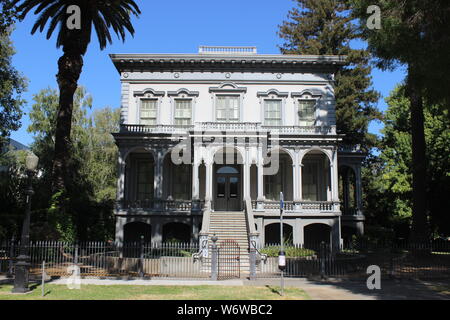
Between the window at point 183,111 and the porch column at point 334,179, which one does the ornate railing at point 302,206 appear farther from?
the window at point 183,111

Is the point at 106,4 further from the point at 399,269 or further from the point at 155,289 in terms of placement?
the point at 399,269

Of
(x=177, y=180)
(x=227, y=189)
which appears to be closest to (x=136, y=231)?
(x=177, y=180)

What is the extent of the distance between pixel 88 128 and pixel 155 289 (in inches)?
1385

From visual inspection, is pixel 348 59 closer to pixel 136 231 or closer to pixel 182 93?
pixel 182 93

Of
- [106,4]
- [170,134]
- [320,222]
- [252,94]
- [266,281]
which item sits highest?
[106,4]

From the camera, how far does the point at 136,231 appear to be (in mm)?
27656

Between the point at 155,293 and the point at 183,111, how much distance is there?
17718 mm

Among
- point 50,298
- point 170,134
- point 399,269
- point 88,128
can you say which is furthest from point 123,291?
point 88,128

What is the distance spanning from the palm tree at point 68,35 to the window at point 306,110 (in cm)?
1322

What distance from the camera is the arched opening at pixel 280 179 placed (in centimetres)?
2808

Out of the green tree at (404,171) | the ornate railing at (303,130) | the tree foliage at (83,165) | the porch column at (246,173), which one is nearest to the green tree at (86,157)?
the tree foliage at (83,165)

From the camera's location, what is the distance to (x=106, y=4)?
24797 millimetres

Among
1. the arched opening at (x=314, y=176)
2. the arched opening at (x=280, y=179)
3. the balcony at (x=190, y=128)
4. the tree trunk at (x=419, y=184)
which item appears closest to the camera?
the tree trunk at (x=419, y=184)

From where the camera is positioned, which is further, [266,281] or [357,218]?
[357,218]
